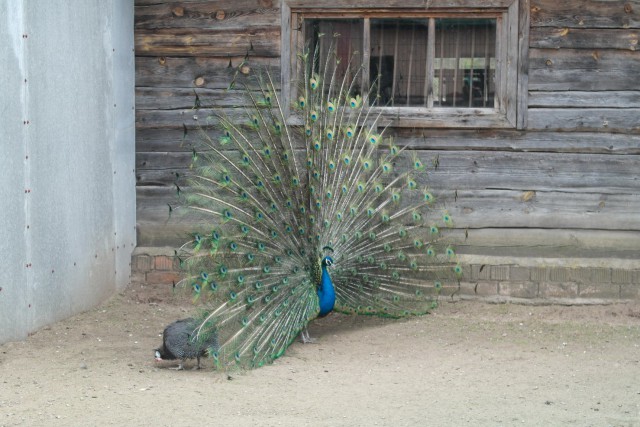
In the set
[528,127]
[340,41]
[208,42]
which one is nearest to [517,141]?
[528,127]

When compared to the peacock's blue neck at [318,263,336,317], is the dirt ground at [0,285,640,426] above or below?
below

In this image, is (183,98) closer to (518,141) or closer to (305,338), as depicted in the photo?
(305,338)

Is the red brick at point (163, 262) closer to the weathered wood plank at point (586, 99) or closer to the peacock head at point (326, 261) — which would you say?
the peacock head at point (326, 261)

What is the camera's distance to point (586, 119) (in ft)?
29.7

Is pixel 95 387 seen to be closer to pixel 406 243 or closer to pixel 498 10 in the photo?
pixel 406 243

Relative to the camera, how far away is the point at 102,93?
9031 mm

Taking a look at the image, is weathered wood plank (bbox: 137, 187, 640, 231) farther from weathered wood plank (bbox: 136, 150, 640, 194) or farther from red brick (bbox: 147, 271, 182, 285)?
red brick (bbox: 147, 271, 182, 285)

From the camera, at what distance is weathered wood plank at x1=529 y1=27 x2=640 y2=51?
350 inches

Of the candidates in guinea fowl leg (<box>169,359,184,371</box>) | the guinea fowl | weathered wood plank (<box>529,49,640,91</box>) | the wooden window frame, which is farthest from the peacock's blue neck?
weathered wood plank (<box>529,49,640,91</box>)

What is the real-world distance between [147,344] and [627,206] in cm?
475

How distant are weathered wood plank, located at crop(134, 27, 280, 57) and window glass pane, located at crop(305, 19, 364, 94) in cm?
37

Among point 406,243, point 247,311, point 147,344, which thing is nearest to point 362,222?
point 406,243

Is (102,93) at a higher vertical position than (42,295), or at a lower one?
higher

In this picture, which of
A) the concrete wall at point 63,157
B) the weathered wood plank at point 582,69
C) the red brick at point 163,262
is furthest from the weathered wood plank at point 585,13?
the red brick at point 163,262
